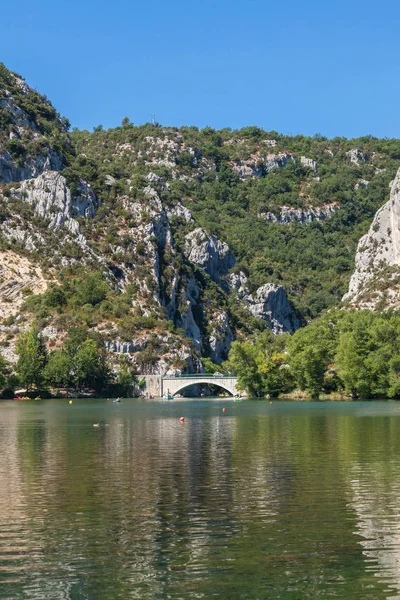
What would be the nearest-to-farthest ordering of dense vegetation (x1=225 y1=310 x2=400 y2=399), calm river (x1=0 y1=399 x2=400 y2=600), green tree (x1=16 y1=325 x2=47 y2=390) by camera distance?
calm river (x1=0 y1=399 x2=400 y2=600) → dense vegetation (x1=225 y1=310 x2=400 y2=399) → green tree (x1=16 y1=325 x2=47 y2=390)

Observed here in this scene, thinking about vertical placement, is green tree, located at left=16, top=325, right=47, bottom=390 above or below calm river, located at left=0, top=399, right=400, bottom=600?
above

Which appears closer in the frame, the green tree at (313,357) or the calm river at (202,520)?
the calm river at (202,520)

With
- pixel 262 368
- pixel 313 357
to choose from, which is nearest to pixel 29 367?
pixel 262 368

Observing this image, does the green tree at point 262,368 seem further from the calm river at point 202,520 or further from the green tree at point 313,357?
the calm river at point 202,520

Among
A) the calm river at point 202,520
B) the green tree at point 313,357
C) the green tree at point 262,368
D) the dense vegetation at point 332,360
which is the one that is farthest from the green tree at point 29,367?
the calm river at point 202,520

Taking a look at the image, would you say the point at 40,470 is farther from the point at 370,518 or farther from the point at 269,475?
the point at 370,518

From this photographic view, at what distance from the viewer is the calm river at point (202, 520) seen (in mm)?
26234

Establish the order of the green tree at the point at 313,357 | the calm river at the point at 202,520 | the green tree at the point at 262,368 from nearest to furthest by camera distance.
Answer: the calm river at the point at 202,520 < the green tree at the point at 313,357 < the green tree at the point at 262,368

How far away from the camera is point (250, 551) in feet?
97.3

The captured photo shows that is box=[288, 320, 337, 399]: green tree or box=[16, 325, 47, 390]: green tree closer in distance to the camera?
box=[288, 320, 337, 399]: green tree

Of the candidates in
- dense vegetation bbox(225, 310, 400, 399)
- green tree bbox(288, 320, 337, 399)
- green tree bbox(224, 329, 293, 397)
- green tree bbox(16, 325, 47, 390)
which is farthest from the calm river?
green tree bbox(16, 325, 47, 390)

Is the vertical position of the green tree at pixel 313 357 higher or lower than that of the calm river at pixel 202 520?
higher

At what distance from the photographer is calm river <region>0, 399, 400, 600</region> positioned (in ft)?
86.1

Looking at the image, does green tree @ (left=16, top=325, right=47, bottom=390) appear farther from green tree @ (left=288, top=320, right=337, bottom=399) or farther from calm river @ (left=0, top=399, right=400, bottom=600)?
calm river @ (left=0, top=399, right=400, bottom=600)
